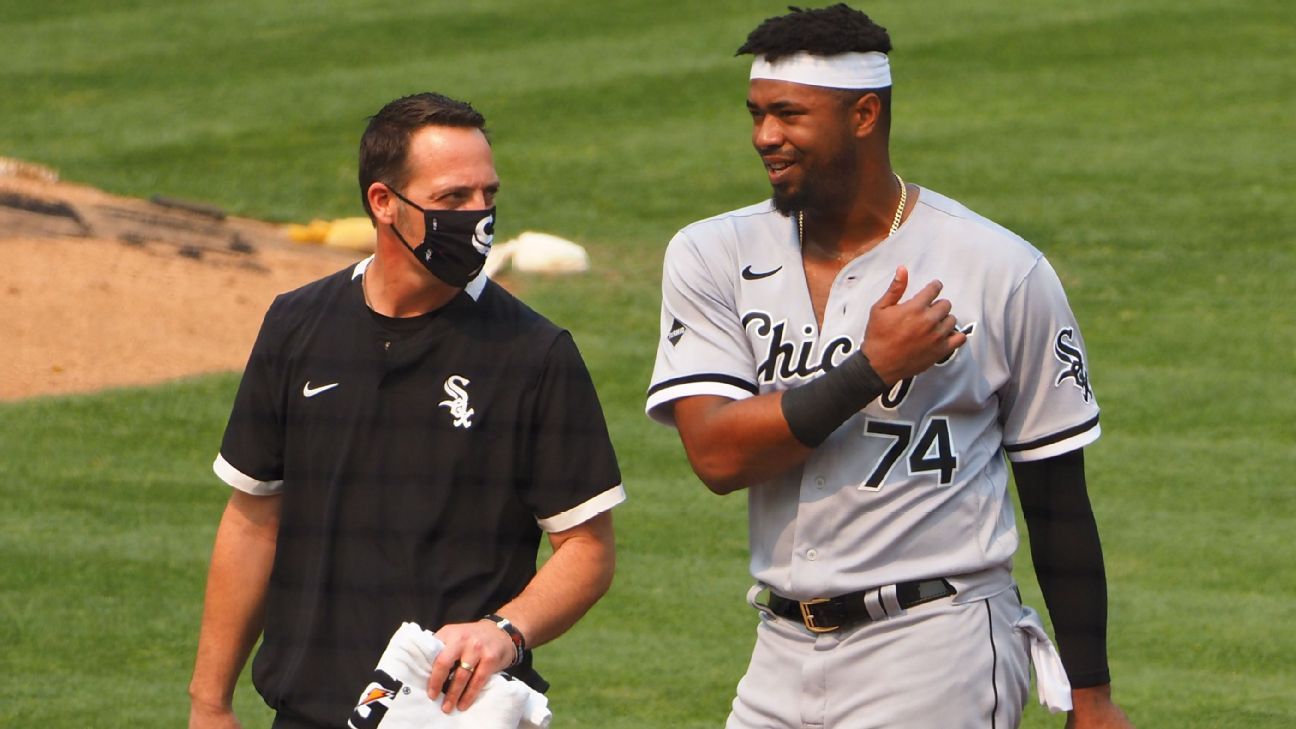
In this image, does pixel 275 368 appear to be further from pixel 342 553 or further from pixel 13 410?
pixel 13 410

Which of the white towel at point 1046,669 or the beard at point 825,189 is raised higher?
the beard at point 825,189

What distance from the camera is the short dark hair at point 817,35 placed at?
3285 mm

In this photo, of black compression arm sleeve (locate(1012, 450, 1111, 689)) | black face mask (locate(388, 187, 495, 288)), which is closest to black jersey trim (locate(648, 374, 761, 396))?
black face mask (locate(388, 187, 495, 288))

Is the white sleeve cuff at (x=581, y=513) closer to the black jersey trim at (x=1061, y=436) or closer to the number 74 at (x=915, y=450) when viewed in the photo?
the number 74 at (x=915, y=450)

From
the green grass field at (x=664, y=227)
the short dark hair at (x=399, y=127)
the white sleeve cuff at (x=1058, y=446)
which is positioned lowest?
the green grass field at (x=664, y=227)

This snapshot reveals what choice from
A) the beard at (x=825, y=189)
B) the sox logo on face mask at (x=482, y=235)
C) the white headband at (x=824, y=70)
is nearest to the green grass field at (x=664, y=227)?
the sox logo on face mask at (x=482, y=235)

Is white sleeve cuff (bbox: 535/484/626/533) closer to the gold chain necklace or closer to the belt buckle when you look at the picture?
the belt buckle

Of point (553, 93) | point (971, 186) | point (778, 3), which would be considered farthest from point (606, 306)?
point (778, 3)

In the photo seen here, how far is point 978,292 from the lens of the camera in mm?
3236

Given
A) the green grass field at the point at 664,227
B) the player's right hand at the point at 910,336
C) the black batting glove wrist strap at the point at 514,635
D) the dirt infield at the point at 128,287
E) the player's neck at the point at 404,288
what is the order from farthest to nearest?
the dirt infield at the point at 128,287
the green grass field at the point at 664,227
the player's neck at the point at 404,288
the black batting glove wrist strap at the point at 514,635
the player's right hand at the point at 910,336

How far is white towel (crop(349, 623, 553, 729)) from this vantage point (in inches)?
120

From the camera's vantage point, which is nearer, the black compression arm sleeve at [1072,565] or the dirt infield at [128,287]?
the black compression arm sleeve at [1072,565]

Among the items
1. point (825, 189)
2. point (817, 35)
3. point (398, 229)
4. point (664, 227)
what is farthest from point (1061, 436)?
point (664, 227)

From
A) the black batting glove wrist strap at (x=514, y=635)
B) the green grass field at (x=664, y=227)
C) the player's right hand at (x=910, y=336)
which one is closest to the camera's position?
the player's right hand at (x=910, y=336)
